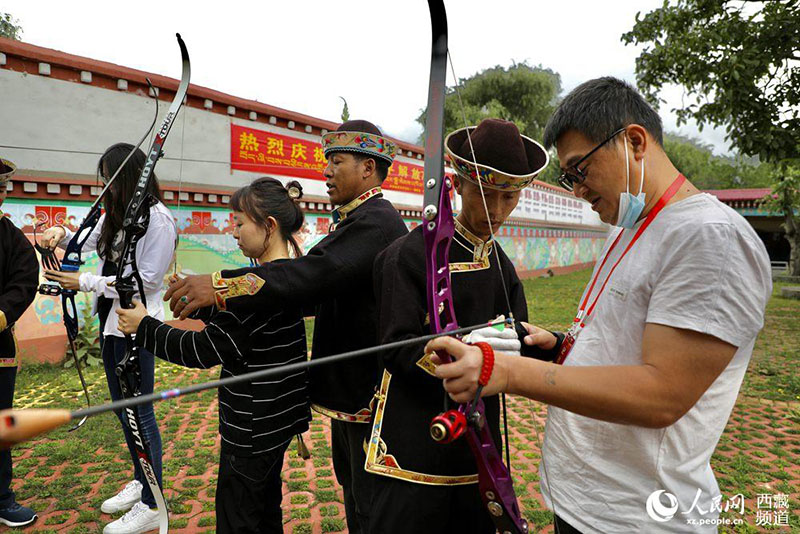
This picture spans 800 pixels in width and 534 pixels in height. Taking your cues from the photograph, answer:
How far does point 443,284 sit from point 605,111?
659mm

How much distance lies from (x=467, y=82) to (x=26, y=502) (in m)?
30.1

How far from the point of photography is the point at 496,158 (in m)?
→ 1.50

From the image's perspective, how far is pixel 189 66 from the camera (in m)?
2.54

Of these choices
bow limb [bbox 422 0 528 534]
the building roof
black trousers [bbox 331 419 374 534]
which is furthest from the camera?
the building roof

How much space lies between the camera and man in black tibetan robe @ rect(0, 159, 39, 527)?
251cm

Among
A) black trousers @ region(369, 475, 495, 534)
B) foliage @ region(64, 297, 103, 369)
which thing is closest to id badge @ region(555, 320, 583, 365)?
black trousers @ region(369, 475, 495, 534)

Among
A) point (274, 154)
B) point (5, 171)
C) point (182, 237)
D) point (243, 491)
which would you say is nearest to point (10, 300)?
point (5, 171)

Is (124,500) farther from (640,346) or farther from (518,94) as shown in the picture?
(518,94)

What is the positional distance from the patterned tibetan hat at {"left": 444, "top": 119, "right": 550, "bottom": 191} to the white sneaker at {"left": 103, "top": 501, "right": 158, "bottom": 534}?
2490mm

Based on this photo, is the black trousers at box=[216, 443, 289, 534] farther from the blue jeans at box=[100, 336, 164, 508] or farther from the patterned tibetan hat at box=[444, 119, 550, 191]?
the patterned tibetan hat at box=[444, 119, 550, 191]

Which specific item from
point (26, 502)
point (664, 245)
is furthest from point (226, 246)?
point (664, 245)

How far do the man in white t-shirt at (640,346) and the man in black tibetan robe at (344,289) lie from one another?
2.72 ft

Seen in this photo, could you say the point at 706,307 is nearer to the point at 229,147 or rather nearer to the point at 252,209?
the point at 252,209

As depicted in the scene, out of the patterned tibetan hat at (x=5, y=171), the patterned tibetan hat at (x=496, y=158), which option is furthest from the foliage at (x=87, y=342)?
the patterned tibetan hat at (x=496, y=158)
